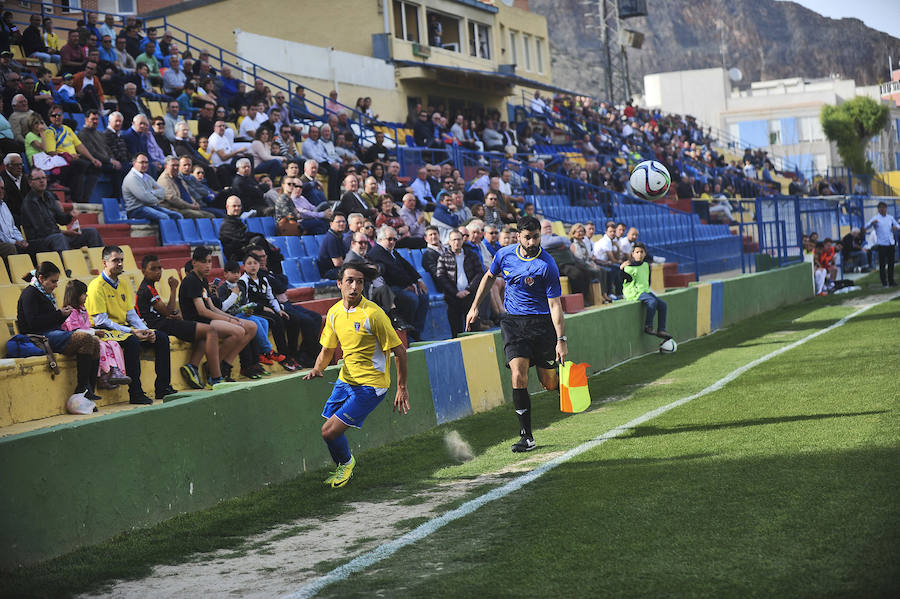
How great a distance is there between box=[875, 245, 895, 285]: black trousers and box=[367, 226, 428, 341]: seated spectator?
15.8 m

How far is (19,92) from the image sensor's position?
14672 millimetres

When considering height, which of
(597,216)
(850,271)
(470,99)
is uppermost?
(470,99)

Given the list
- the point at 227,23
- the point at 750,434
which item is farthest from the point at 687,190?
the point at 750,434

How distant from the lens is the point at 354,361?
863 centimetres

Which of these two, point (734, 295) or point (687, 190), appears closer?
point (734, 295)

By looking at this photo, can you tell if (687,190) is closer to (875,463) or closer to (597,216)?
(597,216)

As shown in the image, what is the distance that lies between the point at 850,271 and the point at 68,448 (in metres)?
31.1

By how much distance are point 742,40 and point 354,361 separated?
174m

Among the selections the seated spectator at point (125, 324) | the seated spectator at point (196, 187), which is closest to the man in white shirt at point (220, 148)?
the seated spectator at point (196, 187)

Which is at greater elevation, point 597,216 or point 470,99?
point 470,99

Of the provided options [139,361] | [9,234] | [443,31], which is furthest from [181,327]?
[443,31]

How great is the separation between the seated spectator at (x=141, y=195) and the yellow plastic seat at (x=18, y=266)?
3023 millimetres

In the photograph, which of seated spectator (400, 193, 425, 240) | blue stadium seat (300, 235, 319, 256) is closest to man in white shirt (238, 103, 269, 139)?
seated spectator (400, 193, 425, 240)

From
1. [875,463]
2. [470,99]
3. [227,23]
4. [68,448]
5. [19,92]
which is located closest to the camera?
[68,448]
